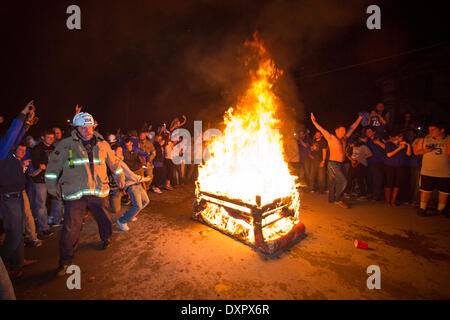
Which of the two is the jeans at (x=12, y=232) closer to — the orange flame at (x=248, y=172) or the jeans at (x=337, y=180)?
the orange flame at (x=248, y=172)

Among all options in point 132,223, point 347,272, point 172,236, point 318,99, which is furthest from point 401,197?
point 318,99

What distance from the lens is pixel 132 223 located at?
17.1ft

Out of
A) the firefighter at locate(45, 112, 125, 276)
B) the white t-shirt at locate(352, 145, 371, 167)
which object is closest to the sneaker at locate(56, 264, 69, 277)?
the firefighter at locate(45, 112, 125, 276)

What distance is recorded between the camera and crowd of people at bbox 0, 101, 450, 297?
10.7ft

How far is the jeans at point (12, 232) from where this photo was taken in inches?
124

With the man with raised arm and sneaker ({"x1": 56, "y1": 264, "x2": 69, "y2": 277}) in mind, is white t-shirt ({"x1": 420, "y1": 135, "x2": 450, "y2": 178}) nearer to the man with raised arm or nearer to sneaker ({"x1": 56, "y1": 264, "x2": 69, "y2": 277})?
the man with raised arm

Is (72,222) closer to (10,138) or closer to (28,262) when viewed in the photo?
(28,262)

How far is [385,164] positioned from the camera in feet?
21.8

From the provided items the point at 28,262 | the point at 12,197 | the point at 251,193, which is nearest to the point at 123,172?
the point at 12,197

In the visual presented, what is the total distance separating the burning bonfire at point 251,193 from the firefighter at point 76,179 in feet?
7.17

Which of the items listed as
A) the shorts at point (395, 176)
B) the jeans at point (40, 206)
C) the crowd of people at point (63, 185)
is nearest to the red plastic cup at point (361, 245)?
the shorts at point (395, 176)

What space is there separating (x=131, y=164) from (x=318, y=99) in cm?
2084

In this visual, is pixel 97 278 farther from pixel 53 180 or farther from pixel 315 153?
pixel 315 153

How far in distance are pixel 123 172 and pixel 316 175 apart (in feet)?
24.1
